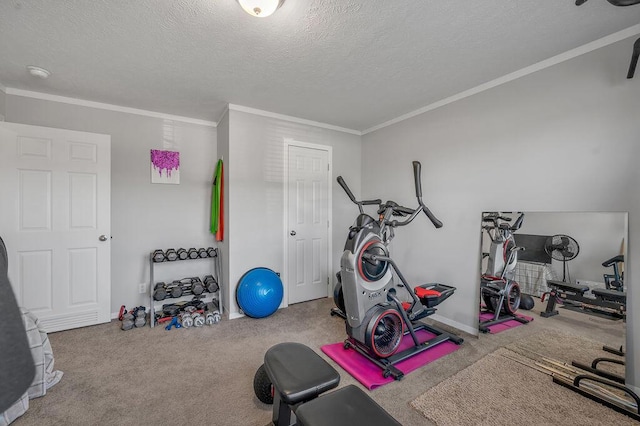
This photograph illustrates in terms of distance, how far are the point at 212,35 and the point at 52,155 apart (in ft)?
7.39

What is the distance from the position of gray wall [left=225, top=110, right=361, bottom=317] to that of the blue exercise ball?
13cm

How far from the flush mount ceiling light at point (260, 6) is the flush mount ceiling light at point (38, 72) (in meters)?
2.17

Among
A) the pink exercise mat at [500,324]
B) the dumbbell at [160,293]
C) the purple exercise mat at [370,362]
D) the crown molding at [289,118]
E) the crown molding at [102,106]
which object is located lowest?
the purple exercise mat at [370,362]

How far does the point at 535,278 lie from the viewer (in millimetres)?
2445

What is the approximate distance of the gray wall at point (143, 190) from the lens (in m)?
3.21

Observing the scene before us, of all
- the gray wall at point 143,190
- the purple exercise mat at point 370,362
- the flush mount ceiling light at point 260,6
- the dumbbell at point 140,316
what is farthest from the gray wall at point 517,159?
the dumbbell at point 140,316

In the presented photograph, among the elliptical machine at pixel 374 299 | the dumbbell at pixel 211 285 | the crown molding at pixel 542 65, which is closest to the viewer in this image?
the crown molding at pixel 542 65

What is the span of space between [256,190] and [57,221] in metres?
2.03

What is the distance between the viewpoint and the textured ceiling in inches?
68.1

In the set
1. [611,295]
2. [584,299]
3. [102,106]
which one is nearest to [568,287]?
[584,299]

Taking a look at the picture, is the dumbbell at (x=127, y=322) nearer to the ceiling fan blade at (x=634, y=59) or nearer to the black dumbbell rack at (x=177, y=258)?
the black dumbbell rack at (x=177, y=258)

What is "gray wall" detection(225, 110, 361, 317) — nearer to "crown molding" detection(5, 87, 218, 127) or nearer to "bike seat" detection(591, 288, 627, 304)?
"crown molding" detection(5, 87, 218, 127)

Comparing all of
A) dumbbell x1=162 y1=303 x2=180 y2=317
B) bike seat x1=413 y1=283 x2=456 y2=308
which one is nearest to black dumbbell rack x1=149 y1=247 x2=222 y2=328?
dumbbell x1=162 y1=303 x2=180 y2=317

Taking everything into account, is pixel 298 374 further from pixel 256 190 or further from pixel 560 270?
pixel 256 190
